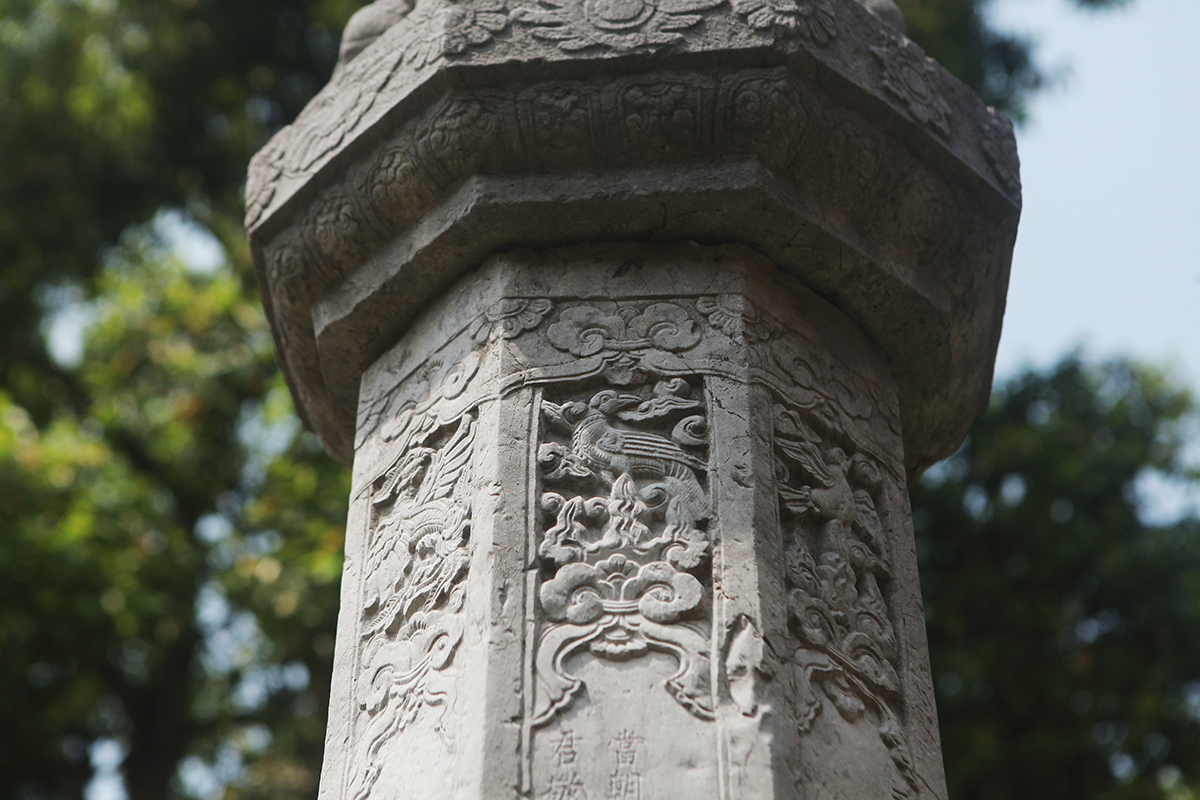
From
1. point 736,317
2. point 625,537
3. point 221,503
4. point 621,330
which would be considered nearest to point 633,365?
point 621,330

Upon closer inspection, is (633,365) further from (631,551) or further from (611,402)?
(631,551)

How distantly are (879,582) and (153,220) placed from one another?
671 centimetres

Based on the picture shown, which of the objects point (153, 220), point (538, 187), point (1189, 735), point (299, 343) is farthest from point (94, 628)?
point (1189, 735)

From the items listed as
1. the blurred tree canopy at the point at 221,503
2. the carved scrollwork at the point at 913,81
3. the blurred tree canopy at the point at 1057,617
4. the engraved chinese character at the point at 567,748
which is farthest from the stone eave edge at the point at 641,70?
the blurred tree canopy at the point at 1057,617

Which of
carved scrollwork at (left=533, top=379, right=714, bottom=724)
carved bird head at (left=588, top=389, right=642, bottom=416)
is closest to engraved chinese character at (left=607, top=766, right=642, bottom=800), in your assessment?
carved scrollwork at (left=533, top=379, right=714, bottom=724)

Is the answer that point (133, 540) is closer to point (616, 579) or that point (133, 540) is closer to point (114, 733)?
point (114, 733)

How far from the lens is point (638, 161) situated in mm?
2350

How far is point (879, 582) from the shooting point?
2359 millimetres

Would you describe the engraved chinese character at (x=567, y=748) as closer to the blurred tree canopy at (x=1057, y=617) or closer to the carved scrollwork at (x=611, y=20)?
the carved scrollwork at (x=611, y=20)

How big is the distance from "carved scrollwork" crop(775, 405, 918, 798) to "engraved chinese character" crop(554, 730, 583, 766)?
0.36 meters

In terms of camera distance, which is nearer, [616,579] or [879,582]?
[616,579]

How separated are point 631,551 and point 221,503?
19.5 feet

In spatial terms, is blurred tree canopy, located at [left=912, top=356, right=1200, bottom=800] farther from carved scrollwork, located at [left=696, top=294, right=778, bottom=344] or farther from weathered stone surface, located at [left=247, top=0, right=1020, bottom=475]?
carved scrollwork, located at [left=696, top=294, right=778, bottom=344]

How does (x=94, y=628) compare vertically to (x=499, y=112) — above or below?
above
